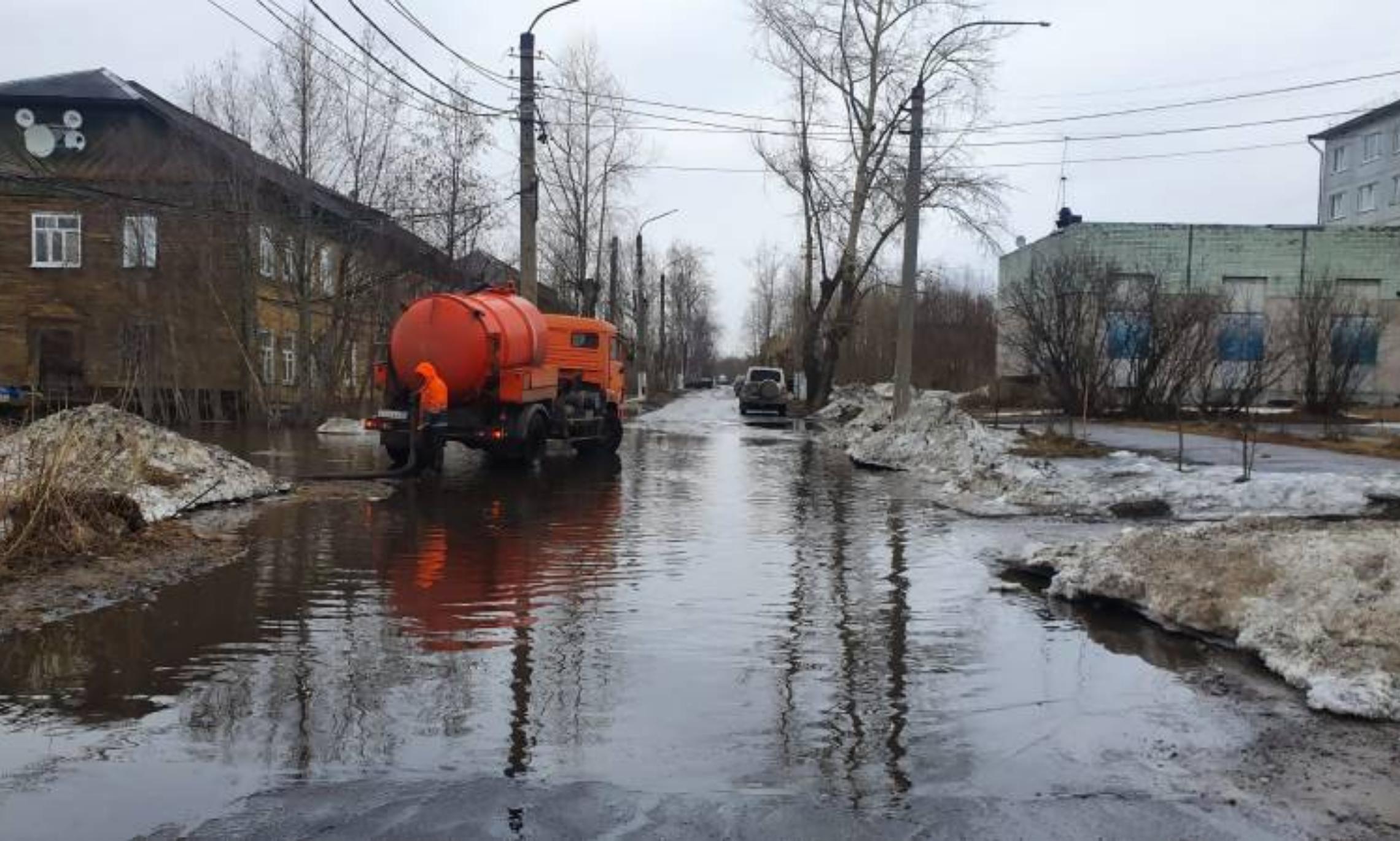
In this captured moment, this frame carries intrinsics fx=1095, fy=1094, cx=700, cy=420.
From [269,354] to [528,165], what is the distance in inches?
698

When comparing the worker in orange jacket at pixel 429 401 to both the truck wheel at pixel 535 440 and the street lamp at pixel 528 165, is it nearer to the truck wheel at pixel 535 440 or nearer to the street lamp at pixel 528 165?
the truck wheel at pixel 535 440

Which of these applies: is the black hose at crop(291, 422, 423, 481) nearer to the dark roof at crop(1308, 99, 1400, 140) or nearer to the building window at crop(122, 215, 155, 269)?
the building window at crop(122, 215, 155, 269)

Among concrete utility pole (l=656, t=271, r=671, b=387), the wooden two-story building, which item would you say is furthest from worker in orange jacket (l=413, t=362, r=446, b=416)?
concrete utility pole (l=656, t=271, r=671, b=387)

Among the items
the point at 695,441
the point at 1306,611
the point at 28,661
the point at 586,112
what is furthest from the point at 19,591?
the point at 586,112

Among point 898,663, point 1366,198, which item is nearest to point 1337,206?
point 1366,198

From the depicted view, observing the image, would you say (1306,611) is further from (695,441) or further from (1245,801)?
(695,441)

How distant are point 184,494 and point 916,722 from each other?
9.35m

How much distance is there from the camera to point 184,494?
1194 cm

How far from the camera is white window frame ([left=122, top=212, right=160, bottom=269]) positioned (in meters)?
31.6

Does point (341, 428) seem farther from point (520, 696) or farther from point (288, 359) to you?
point (520, 696)

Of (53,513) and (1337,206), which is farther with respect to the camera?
(1337,206)

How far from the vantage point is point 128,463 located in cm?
1112

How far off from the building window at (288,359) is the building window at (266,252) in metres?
6.55

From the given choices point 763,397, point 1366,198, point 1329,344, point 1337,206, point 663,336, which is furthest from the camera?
point 663,336
